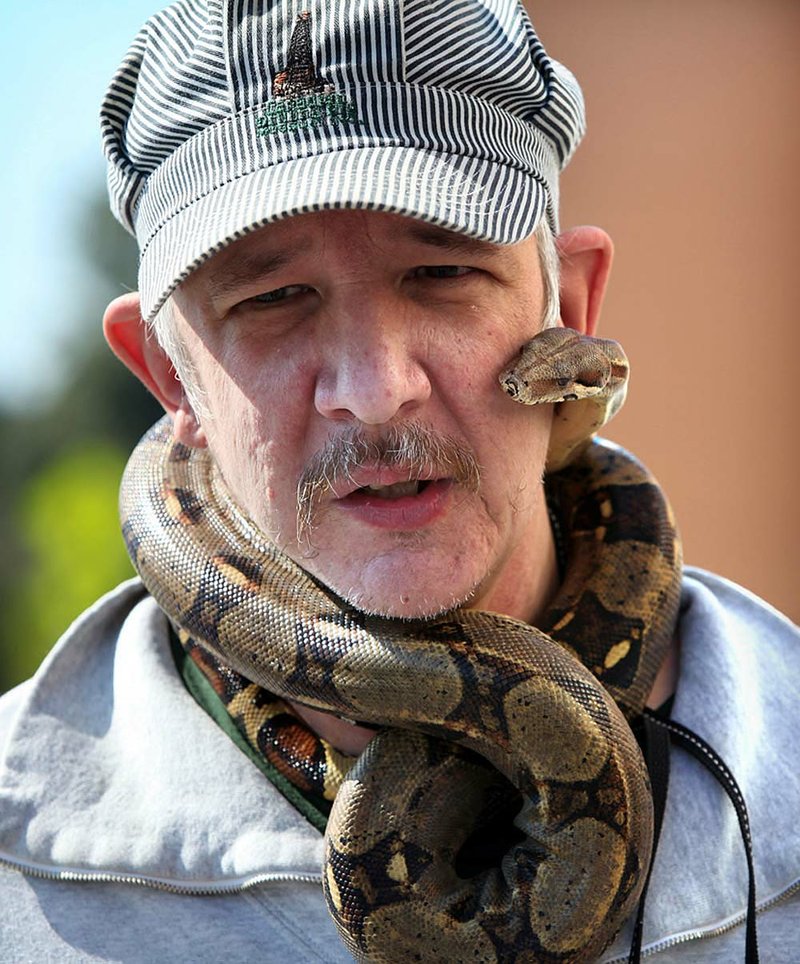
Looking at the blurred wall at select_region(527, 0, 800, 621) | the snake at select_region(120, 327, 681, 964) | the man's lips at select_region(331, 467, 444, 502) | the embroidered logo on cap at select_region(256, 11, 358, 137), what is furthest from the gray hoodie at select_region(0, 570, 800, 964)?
the blurred wall at select_region(527, 0, 800, 621)

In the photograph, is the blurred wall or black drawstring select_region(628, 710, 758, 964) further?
the blurred wall

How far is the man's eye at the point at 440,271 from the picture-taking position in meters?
1.41

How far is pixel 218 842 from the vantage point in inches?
62.7

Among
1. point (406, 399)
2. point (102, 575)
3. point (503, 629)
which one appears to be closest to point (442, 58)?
point (406, 399)

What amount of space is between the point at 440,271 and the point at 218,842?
884mm

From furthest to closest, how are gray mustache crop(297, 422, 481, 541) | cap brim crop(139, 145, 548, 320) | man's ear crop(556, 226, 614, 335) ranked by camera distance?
man's ear crop(556, 226, 614, 335), gray mustache crop(297, 422, 481, 541), cap brim crop(139, 145, 548, 320)

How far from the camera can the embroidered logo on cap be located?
52.5 inches

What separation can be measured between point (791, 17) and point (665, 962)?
3.17 m

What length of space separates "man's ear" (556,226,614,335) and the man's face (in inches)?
9.7

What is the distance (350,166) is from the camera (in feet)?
4.25

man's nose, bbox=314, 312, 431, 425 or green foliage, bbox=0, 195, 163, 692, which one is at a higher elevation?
man's nose, bbox=314, 312, 431, 425

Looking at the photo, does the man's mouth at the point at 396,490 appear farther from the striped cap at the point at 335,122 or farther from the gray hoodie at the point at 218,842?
the gray hoodie at the point at 218,842

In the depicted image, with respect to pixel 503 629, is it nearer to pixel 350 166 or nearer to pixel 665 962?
pixel 665 962

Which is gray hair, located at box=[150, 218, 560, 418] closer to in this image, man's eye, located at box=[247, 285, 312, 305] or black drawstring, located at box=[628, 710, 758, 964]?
man's eye, located at box=[247, 285, 312, 305]
